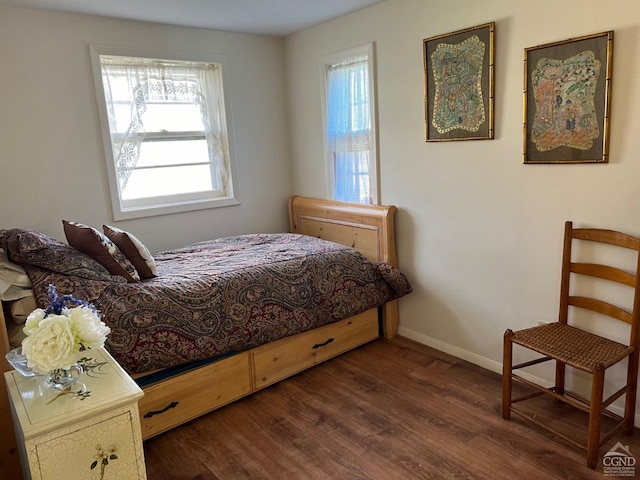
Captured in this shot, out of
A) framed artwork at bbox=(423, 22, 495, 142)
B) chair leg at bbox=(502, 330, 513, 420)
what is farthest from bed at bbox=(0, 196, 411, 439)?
chair leg at bbox=(502, 330, 513, 420)

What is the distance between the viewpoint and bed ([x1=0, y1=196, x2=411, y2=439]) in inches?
87.6

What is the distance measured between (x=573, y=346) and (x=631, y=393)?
34cm

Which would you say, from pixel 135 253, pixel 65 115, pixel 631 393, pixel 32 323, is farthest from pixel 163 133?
pixel 631 393

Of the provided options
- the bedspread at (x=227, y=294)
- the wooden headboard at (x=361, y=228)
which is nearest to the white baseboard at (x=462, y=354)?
the wooden headboard at (x=361, y=228)

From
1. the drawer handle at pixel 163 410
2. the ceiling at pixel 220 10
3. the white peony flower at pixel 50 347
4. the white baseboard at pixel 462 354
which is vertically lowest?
the white baseboard at pixel 462 354

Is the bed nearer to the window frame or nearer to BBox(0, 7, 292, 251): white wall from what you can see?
the window frame

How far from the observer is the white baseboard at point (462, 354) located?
263cm

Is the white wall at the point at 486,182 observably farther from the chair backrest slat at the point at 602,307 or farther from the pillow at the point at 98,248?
the pillow at the point at 98,248

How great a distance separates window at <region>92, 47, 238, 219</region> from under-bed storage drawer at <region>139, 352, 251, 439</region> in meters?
1.46

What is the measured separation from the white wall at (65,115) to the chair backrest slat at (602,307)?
104 inches

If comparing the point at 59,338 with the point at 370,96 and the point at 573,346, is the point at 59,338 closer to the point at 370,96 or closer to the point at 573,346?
the point at 573,346

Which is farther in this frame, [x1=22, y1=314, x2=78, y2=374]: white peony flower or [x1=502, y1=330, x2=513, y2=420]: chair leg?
[x1=502, y1=330, x2=513, y2=420]: chair leg

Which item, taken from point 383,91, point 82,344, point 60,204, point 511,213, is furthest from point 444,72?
point 60,204

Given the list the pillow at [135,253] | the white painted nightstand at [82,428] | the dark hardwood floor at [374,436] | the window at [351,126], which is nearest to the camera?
the white painted nightstand at [82,428]
